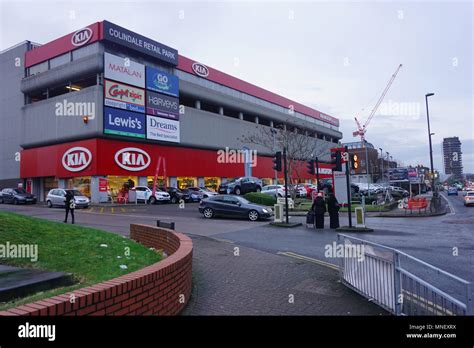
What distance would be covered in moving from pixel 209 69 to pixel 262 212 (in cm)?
3685

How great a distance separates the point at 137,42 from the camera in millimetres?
39781

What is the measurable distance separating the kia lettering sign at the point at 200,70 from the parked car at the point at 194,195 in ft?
61.9

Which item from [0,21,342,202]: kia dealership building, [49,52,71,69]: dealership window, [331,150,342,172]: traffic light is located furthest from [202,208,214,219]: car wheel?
[49,52,71,69]: dealership window

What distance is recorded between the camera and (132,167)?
124ft

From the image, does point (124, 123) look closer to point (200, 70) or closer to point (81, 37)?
point (81, 37)

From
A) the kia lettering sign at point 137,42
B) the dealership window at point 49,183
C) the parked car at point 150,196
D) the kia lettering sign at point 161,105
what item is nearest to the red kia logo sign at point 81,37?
the kia lettering sign at point 137,42

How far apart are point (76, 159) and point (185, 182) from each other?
1371 centimetres

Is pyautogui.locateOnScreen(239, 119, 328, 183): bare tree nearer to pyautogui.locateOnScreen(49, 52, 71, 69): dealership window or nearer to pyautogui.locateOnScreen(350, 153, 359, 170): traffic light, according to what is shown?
pyautogui.locateOnScreen(350, 153, 359, 170): traffic light

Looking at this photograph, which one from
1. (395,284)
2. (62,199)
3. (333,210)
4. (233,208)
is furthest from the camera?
(62,199)

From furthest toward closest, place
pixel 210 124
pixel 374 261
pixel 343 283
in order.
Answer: pixel 210 124 < pixel 343 283 < pixel 374 261

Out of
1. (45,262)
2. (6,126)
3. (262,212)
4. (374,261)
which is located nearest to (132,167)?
(6,126)

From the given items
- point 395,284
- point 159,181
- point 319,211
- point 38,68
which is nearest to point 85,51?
point 38,68

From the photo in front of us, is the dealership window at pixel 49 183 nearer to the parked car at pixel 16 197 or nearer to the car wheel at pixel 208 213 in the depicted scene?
the parked car at pixel 16 197
